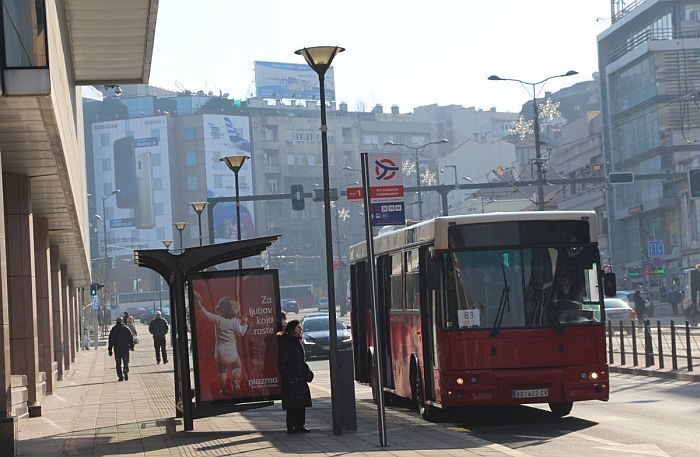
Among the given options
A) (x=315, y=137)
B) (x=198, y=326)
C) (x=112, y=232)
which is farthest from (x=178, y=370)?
(x=315, y=137)

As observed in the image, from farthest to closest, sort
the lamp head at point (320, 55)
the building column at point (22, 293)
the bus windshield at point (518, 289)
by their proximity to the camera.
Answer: the building column at point (22, 293) < the bus windshield at point (518, 289) < the lamp head at point (320, 55)

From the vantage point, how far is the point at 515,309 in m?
18.4

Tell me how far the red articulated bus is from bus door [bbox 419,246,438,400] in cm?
3

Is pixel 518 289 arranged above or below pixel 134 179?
below

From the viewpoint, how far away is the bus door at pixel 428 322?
1873 cm

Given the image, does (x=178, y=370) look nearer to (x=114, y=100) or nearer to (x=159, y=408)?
(x=159, y=408)

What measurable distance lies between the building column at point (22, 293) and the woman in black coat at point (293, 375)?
923 centimetres

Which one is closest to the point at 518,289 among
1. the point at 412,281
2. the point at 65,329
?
the point at 412,281

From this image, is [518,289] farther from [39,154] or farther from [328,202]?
[39,154]

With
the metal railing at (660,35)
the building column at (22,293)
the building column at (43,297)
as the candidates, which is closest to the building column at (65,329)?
the building column at (43,297)

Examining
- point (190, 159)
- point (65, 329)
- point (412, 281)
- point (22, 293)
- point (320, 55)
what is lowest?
point (65, 329)

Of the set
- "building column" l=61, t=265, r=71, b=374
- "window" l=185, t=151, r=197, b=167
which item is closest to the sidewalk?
"building column" l=61, t=265, r=71, b=374

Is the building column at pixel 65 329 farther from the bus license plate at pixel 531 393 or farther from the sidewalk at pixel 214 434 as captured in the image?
the bus license plate at pixel 531 393

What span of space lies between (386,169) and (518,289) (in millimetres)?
2546
